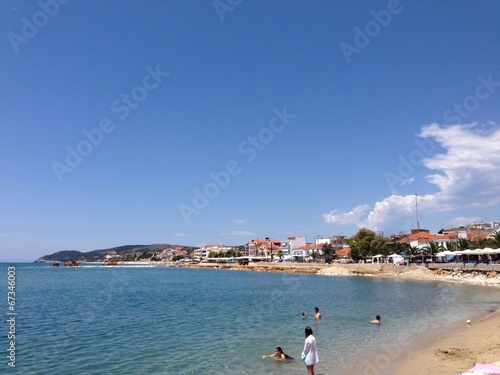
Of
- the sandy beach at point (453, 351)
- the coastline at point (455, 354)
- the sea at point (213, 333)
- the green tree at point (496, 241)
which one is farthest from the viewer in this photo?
the green tree at point (496, 241)

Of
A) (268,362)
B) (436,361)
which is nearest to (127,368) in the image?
(268,362)

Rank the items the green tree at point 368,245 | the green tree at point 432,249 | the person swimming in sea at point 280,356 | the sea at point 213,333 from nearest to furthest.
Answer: the sea at point 213,333 → the person swimming in sea at point 280,356 → the green tree at point 432,249 → the green tree at point 368,245

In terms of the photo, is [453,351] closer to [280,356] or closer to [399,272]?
[280,356]

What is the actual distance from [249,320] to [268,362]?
1129cm

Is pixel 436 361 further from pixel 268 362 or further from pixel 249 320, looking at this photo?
pixel 249 320

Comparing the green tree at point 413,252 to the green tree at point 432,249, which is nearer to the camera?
the green tree at point 432,249

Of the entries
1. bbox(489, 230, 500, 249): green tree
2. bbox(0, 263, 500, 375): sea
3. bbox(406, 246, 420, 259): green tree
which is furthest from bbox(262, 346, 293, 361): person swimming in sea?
bbox(406, 246, 420, 259): green tree

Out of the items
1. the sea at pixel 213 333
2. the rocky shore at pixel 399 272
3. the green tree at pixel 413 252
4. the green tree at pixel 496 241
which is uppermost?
the green tree at pixel 496 241

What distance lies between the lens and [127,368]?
15.1 metres

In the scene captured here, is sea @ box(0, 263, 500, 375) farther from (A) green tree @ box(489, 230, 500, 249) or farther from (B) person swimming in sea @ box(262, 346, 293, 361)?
(A) green tree @ box(489, 230, 500, 249)

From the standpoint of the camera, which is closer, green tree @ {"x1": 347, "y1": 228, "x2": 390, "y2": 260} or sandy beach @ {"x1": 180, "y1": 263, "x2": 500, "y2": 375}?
sandy beach @ {"x1": 180, "y1": 263, "x2": 500, "y2": 375}

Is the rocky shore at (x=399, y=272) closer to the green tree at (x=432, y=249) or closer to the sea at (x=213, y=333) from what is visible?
the green tree at (x=432, y=249)

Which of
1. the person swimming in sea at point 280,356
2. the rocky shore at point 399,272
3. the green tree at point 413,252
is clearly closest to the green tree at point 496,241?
the rocky shore at point 399,272

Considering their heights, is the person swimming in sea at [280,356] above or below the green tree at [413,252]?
below
